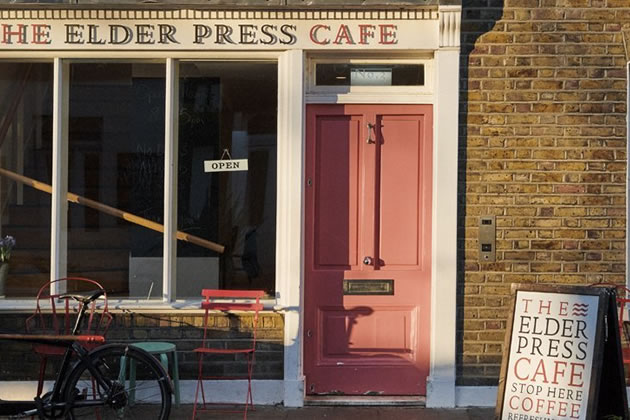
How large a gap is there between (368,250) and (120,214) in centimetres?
210

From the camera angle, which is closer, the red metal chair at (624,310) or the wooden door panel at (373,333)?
the red metal chair at (624,310)

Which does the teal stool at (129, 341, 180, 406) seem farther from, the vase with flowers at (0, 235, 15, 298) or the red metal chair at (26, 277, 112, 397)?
the vase with flowers at (0, 235, 15, 298)

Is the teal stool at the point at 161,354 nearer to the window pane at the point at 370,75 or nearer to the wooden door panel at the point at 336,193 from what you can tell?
the wooden door panel at the point at 336,193

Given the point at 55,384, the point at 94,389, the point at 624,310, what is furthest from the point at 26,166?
the point at 624,310

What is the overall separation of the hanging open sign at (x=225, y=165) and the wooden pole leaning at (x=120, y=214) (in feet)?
1.93

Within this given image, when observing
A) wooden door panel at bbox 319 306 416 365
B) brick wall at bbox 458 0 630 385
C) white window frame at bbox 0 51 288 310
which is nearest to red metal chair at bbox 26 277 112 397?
white window frame at bbox 0 51 288 310

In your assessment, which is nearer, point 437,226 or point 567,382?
point 567,382

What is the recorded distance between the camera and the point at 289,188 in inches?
272

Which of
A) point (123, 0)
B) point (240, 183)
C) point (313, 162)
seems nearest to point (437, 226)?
point (313, 162)

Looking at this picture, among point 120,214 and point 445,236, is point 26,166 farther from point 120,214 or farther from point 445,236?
point 445,236

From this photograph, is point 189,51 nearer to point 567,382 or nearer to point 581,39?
point 581,39

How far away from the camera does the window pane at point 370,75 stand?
703cm

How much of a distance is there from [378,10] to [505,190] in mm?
1758

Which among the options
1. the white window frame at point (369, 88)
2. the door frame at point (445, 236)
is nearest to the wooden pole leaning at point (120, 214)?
the white window frame at point (369, 88)
